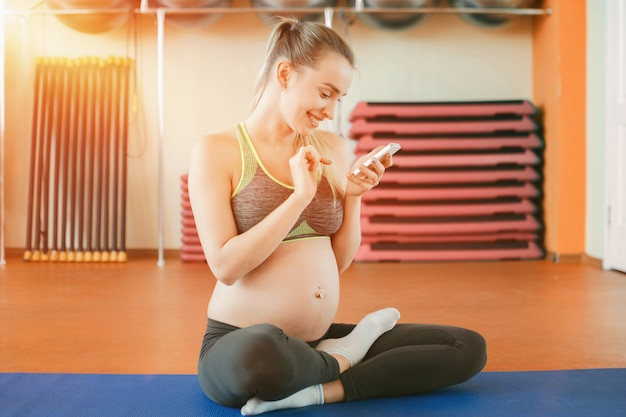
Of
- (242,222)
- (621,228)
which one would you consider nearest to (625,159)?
(621,228)

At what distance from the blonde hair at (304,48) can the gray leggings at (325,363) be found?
0.41 metres

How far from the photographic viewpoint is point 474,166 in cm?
525

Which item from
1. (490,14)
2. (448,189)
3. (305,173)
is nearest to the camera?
(305,173)

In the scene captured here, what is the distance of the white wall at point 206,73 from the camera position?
5402 mm

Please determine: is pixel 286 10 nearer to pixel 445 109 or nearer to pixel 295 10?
pixel 295 10

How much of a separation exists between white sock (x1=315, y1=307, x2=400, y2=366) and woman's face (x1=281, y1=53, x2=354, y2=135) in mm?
537

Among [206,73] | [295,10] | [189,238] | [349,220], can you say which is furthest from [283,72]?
[206,73]

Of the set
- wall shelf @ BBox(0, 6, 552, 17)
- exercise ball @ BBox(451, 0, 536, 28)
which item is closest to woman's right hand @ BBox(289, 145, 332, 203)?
wall shelf @ BBox(0, 6, 552, 17)

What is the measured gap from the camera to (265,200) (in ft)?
5.96

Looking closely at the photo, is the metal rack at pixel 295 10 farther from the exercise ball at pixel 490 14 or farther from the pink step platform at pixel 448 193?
the pink step platform at pixel 448 193

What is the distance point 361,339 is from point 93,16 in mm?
3718

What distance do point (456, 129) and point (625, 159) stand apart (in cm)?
112

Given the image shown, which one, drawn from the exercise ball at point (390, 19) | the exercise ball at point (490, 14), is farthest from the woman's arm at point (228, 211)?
the exercise ball at point (490, 14)

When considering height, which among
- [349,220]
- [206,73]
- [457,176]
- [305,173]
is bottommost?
[349,220]
